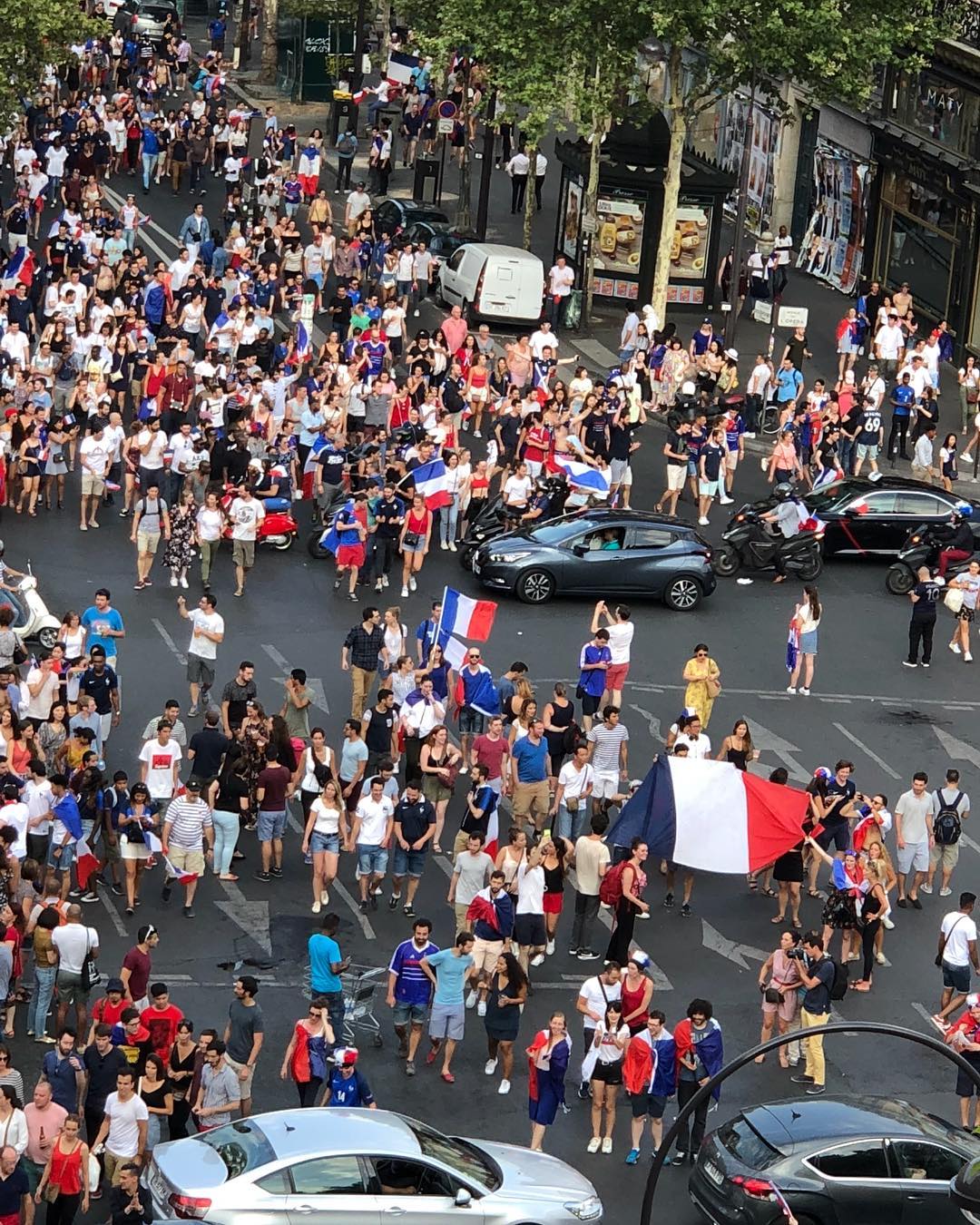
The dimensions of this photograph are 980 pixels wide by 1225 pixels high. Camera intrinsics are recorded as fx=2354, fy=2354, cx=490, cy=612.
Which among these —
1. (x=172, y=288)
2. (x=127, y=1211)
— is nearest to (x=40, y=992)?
(x=127, y=1211)

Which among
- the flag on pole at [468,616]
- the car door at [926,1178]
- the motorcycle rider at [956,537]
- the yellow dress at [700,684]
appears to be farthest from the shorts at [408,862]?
the motorcycle rider at [956,537]

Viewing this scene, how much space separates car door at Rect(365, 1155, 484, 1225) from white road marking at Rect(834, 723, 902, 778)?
37.8 ft

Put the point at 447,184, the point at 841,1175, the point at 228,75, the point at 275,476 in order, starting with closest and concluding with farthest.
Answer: the point at 841,1175 → the point at 275,476 → the point at 447,184 → the point at 228,75

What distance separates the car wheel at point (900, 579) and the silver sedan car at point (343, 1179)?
17.0m

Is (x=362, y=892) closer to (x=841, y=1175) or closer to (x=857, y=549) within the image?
(x=841, y=1175)

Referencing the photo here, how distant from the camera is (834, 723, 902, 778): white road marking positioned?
2753 centimetres

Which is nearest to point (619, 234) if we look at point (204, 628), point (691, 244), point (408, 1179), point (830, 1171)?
point (691, 244)

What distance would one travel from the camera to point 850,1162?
18094 mm

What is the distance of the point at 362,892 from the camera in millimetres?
23406

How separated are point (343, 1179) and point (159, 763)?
707 cm

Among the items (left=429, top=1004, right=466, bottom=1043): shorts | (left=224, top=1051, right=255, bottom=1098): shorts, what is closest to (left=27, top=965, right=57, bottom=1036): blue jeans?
(left=224, top=1051, right=255, bottom=1098): shorts

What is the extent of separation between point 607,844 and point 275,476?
409 inches

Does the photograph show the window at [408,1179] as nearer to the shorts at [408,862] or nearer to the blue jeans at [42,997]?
the blue jeans at [42,997]

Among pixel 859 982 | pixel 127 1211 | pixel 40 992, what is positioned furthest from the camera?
pixel 859 982
